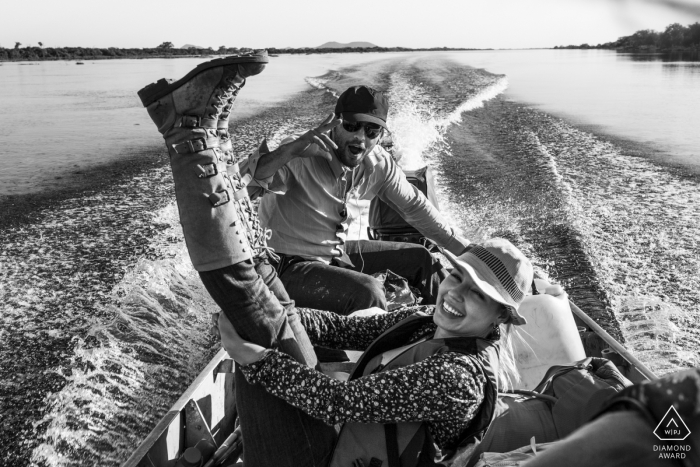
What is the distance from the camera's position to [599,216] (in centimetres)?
731

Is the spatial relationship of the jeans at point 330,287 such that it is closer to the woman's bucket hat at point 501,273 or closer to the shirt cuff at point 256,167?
the shirt cuff at point 256,167

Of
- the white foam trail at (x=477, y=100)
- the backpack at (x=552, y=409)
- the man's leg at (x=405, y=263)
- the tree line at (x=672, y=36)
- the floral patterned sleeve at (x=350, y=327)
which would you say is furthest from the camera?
the white foam trail at (x=477, y=100)

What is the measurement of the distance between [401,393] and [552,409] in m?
0.66

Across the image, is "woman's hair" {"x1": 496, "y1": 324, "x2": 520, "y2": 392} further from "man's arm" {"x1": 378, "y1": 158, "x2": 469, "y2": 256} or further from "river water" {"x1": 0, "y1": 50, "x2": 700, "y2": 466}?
"river water" {"x1": 0, "y1": 50, "x2": 700, "y2": 466}

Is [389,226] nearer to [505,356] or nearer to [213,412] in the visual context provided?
[213,412]

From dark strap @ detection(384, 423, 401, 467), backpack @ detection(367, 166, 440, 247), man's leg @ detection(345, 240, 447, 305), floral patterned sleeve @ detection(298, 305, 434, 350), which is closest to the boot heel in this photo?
floral patterned sleeve @ detection(298, 305, 434, 350)

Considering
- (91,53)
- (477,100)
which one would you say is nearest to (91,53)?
(91,53)

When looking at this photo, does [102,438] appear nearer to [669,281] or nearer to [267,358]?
[267,358]

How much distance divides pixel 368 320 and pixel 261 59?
3.84 feet

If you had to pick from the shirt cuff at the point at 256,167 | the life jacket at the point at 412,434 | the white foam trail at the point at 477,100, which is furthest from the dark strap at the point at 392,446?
the white foam trail at the point at 477,100

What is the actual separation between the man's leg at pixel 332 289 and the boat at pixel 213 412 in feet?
0.93

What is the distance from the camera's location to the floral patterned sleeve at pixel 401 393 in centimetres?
175

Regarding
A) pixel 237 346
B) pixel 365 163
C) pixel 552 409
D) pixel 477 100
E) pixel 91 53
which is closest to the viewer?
pixel 237 346

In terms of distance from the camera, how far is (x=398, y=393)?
5.77 feet
